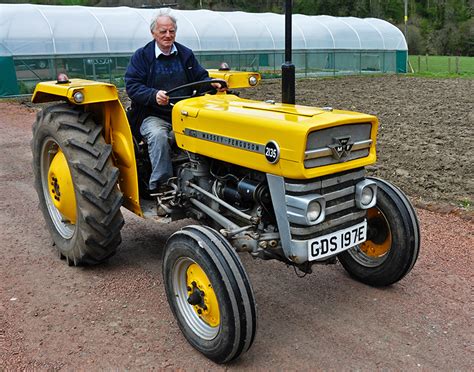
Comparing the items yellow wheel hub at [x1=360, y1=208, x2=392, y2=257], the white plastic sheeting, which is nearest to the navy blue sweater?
yellow wheel hub at [x1=360, y1=208, x2=392, y2=257]

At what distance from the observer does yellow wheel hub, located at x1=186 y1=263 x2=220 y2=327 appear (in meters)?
3.05

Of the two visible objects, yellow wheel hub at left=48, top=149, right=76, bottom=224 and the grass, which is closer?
yellow wheel hub at left=48, top=149, right=76, bottom=224

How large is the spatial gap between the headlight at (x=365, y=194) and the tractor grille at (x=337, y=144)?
18cm

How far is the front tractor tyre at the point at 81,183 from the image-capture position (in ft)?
12.7

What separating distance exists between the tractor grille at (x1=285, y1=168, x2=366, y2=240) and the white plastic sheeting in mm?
15521

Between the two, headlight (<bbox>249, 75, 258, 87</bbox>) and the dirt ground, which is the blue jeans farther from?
headlight (<bbox>249, 75, 258, 87</bbox>)

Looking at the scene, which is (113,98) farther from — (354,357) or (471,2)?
(471,2)

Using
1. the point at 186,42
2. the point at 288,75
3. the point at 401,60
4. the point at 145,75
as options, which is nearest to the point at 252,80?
the point at 288,75

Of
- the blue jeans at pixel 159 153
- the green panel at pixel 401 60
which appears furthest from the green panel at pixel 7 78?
the green panel at pixel 401 60

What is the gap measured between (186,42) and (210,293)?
18415 millimetres

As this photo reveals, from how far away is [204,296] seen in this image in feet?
10.1

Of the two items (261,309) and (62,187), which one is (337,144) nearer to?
(261,309)

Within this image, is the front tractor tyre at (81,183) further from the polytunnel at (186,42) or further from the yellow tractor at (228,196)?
the polytunnel at (186,42)

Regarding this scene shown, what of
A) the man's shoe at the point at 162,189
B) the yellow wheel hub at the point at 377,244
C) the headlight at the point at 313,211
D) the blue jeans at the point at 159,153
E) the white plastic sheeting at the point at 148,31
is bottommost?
the yellow wheel hub at the point at 377,244
